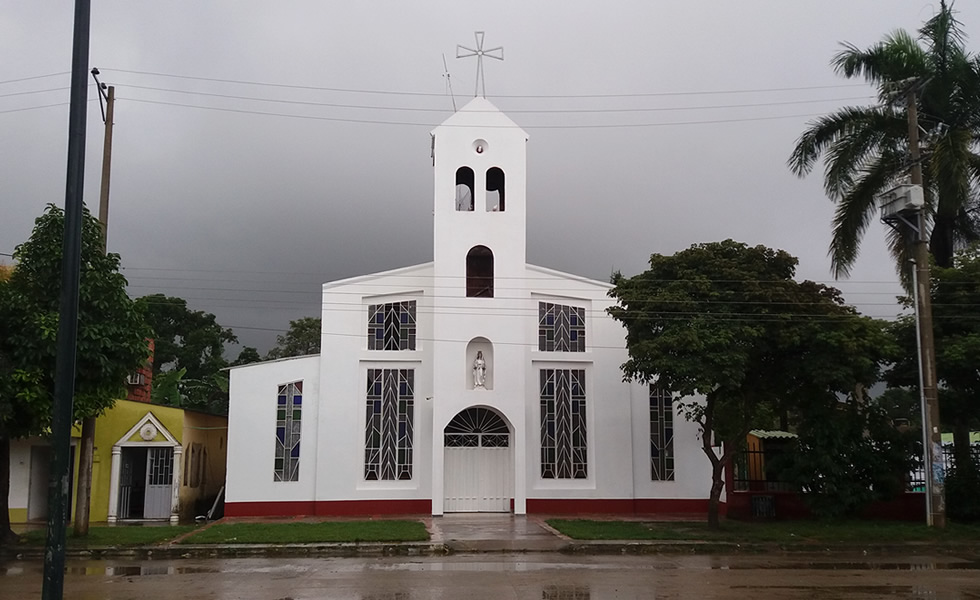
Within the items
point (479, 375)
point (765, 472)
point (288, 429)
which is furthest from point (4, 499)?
point (765, 472)

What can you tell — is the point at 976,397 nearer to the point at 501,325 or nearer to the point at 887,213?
the point at 887,213

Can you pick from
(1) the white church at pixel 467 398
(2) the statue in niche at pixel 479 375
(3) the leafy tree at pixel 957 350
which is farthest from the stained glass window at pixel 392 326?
(3) the leafy tree at pixel 957 350

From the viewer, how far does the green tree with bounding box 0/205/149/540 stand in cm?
1625

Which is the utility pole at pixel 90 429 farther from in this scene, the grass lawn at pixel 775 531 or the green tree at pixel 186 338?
the green tree at pixel 186 338

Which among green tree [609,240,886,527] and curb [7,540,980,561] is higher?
green tree [609,240,886,527]

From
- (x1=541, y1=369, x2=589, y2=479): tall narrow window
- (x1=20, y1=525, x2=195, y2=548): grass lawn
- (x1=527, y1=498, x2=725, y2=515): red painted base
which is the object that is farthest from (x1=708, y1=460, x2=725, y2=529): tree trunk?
(x1=20, y1=525, x2=195, y2=548): grass lawn

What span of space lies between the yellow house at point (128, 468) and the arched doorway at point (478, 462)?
7.25 metres

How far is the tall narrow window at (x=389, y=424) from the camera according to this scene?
23.5 metres

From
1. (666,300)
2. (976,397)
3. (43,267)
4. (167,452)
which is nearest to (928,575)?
(666,300)

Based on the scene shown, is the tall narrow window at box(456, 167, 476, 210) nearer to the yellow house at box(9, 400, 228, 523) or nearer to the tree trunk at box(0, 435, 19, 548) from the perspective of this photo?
the yellow house at box(9, 400, 228, 523)

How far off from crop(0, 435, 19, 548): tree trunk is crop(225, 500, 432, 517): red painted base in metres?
5.97

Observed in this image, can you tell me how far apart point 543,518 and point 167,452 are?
33.9 ft

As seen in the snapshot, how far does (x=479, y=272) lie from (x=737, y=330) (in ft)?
27.3

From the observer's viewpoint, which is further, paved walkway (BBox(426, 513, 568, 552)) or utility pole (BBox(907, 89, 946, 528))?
utility pole (BBox(907, 89, 946, 528))
